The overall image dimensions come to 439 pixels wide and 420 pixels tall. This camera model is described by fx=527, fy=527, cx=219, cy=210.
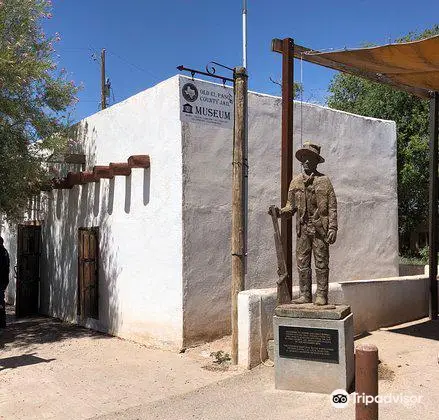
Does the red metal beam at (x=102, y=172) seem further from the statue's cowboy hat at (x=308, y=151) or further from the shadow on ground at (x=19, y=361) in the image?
the statue's cowboy hat at (x=308, y=151)

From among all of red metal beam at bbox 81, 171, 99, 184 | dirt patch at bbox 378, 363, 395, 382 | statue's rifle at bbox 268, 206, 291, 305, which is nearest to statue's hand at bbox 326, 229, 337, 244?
statue's rifle at bbox 268, 206, 291, 305

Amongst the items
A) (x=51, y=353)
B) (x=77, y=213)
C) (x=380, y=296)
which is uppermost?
(x=77, y=213)

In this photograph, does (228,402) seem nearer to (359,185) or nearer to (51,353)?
(51,353)

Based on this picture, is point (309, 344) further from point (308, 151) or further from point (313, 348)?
point (308, 151)

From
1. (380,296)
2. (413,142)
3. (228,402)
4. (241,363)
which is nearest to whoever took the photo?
(228,402)

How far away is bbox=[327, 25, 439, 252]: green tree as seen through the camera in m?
17.2

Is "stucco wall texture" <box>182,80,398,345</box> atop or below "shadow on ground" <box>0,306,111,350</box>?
atop

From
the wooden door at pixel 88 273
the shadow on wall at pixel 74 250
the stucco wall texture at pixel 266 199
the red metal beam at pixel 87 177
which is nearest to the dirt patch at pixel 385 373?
the stucco wall texture at pixel 266 199

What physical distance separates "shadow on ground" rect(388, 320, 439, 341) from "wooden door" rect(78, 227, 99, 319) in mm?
5132

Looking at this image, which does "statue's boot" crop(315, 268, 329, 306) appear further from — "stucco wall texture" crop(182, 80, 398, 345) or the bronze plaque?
"stucco wall texture" crop(182, 80, 398, 345)

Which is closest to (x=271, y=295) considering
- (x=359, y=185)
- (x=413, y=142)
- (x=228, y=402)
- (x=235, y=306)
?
(x=235, y=306)

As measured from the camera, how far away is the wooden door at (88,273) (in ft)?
31.4

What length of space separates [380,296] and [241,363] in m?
3.10

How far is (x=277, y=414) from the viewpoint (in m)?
4.98
